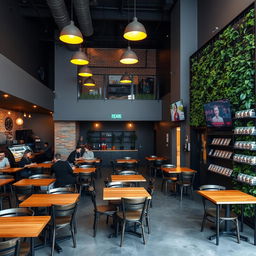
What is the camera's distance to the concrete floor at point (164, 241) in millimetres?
3568

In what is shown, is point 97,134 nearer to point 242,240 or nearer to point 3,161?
point 3,161

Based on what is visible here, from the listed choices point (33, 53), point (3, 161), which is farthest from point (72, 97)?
point (3, 161)

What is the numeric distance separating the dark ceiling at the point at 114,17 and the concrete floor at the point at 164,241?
282 inches

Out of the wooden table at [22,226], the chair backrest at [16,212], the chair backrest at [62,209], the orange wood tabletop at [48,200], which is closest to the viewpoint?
the wooden table at [22,226]

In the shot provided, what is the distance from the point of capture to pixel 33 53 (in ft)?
33.9

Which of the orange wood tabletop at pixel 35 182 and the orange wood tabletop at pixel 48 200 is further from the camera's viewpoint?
the orange wood tabletop at pixel 35 182

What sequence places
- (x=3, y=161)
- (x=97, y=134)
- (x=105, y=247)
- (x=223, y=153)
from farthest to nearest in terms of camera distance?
(x=97, y=134) < (x=3, y=161) < (x=223, y=153) < (x=105, y=247)

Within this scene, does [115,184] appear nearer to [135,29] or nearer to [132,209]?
[132,209]

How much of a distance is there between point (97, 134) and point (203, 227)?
9692mm

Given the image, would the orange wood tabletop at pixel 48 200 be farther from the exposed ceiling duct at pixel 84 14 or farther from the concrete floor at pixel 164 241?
the exposed ceiling duct at pixel 84 14

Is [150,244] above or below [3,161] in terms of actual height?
below

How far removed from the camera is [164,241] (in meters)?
3.92

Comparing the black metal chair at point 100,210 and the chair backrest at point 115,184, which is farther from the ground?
the chair backrest at point 115,184

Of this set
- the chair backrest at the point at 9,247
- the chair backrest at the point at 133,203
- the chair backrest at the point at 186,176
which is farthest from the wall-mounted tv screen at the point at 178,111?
the chair backrest at the point at 9,247
